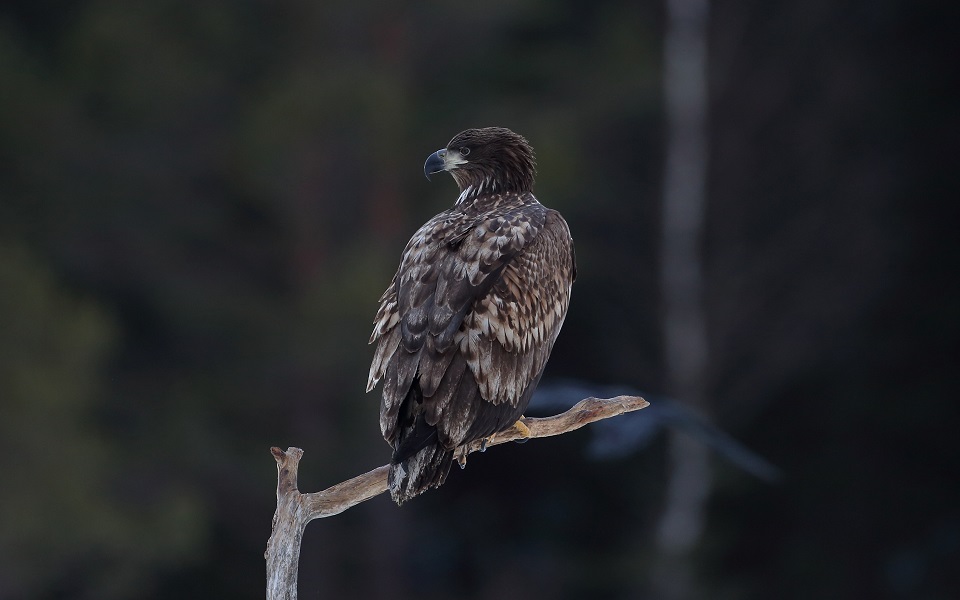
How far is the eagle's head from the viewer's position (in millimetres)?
4988

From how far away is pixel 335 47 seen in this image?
1258 cm

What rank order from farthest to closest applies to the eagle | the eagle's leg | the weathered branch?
the eagle's leg → the eagle → the weathered branch

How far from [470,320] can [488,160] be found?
3.42 feet

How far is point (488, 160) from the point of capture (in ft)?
16.4

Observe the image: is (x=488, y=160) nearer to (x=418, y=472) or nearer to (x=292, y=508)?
(x=418, y=472)

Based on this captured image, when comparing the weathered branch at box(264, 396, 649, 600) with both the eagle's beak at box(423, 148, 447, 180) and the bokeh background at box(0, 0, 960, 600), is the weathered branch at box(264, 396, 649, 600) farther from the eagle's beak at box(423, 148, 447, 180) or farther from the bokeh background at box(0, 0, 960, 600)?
the bokeh background at box(0, 0, 960, 600)

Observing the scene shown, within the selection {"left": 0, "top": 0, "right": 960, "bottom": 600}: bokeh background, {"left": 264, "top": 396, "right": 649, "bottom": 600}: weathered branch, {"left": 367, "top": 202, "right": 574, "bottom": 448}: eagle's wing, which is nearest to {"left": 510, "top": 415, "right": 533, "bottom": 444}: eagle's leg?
{"left": 367, "top": 202, "right": 574, "bottom": 448}: eagle's wing

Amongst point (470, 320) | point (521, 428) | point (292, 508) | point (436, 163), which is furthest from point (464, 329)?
point (436, 163)

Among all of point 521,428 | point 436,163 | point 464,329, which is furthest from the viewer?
point 436,163

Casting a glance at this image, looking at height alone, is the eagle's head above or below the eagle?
above

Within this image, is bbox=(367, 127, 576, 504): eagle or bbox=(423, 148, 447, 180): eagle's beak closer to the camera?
bbox=(367, 127, 576, 504): eagle

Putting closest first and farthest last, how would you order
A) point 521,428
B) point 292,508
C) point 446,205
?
point 292,508, point 521,428, point 446,205

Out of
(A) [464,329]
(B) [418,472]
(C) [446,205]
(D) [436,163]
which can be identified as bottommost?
(B) [418,472]

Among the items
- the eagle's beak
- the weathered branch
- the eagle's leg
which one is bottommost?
the weathered branch
